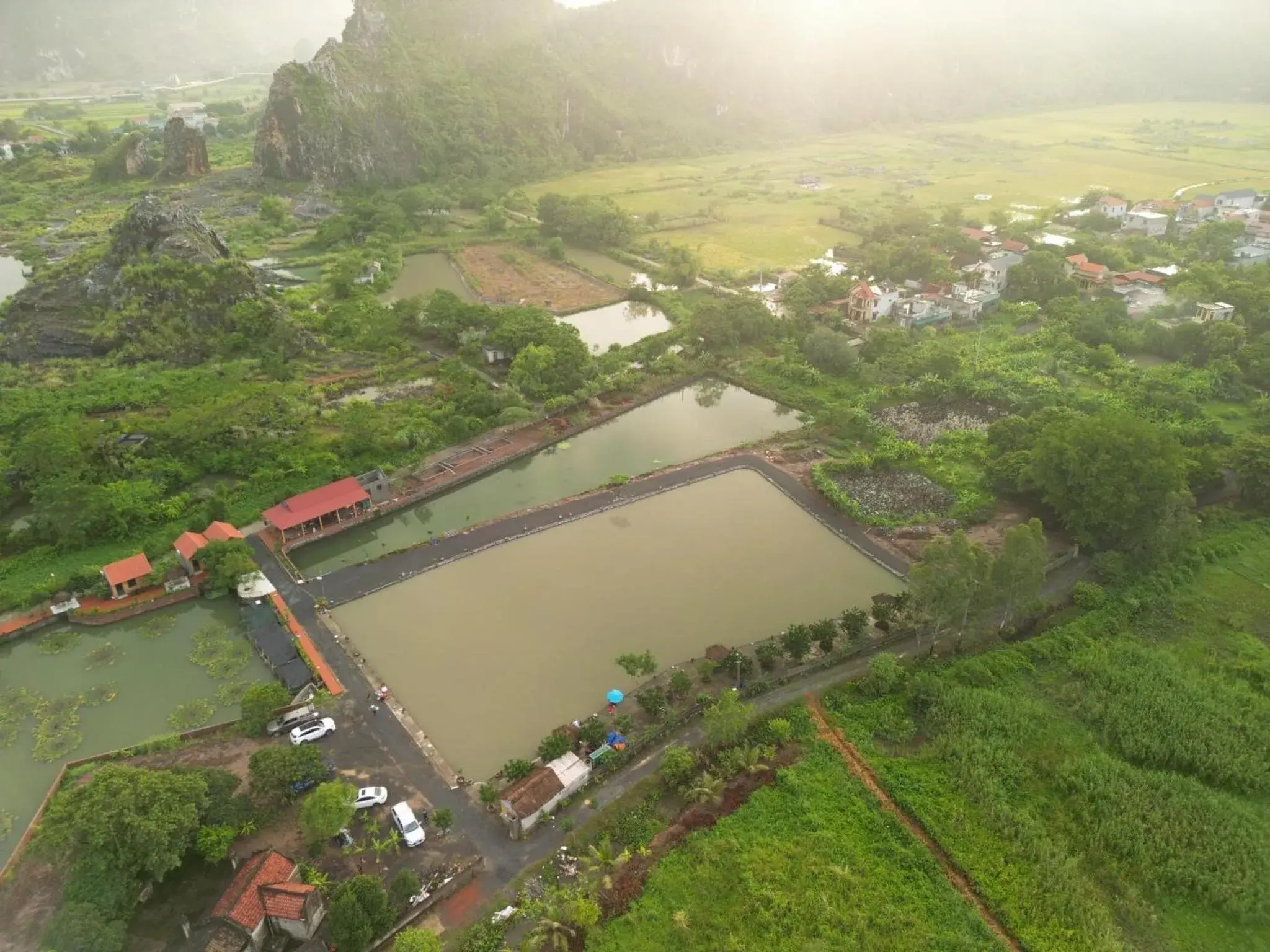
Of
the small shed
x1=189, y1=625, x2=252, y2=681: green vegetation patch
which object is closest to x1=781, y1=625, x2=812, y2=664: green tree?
the small shed

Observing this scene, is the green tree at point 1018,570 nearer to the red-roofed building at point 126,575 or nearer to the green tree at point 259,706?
the green tree at point 259,706

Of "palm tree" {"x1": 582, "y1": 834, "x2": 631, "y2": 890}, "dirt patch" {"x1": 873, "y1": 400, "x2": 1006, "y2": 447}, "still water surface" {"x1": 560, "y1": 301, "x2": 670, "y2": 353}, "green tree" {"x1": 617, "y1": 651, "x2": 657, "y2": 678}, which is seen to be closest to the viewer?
"palm tree" {"x1": 582, "y1": 834, "x2": 631, "y2": 890}

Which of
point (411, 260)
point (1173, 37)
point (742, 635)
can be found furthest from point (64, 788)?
point (1173, 37)

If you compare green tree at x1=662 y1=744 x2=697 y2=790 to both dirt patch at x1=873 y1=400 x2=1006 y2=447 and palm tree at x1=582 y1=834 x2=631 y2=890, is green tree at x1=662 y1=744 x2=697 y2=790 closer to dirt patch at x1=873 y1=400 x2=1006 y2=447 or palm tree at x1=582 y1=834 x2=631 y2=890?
palm tree at x1=582 y1=834 x2=631 y2=890

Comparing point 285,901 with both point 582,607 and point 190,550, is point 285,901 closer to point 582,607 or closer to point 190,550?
point 582,607

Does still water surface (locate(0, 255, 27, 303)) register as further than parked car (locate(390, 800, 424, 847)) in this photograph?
Yes

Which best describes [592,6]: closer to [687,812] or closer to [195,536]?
[195,536]

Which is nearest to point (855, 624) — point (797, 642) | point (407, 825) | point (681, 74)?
point (797, 642)
